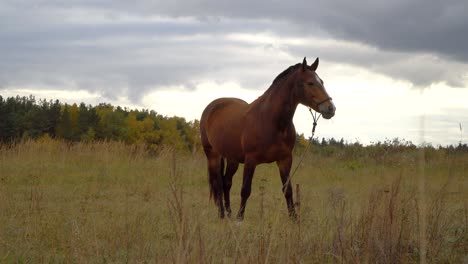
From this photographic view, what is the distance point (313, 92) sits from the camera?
24.1ft

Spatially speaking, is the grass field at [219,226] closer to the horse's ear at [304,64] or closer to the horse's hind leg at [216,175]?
the horse's hind leg at [216,175]

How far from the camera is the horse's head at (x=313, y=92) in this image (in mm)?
7066

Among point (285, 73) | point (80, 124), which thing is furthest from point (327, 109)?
point (80, 124)

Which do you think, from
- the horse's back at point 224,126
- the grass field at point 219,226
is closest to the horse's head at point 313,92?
the grass field at point 219,226

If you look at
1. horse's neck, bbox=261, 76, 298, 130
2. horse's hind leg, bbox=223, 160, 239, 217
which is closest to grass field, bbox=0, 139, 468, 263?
horse's hind leg, bbox=223, 160, 239, 217

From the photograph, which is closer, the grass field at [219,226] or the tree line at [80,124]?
the grass field at [219,226]

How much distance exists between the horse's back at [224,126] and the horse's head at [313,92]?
128 cm

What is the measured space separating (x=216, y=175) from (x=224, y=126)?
1.04 metres

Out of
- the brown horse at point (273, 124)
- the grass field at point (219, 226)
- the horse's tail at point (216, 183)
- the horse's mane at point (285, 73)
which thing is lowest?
the grass field at point (219, 226)

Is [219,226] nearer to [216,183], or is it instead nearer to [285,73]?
[285,73]

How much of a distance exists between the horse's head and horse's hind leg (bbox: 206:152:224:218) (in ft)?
7.32

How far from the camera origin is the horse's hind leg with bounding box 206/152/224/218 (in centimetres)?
906

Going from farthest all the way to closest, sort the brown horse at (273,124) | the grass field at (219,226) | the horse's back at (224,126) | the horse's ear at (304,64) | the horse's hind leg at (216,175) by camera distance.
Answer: the horse's hind leg at (216,175) → the horse's back at (224,126) → the horse's ear at (304,64) → the brown horse at (273,124) → the grass field at (219,226)

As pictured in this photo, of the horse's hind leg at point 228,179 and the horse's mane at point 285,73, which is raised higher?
the horse's mane at point 285,73
